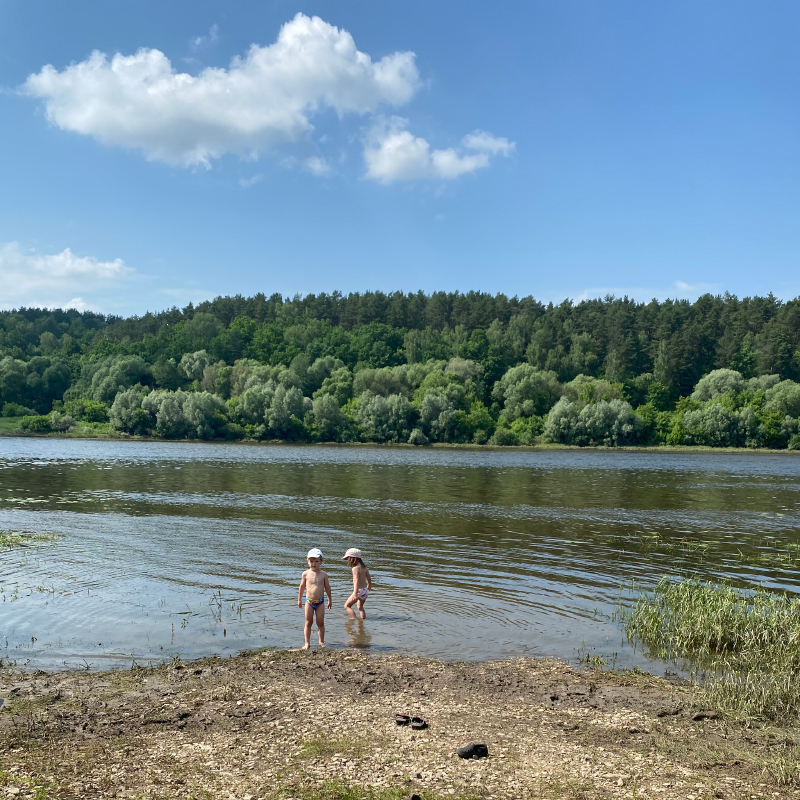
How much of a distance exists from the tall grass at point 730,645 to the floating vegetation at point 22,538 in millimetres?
20617

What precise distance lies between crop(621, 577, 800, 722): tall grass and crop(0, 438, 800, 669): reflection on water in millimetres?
965

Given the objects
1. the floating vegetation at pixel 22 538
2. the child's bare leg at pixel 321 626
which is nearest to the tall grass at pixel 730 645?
the child's bare leg at pixel 321 626

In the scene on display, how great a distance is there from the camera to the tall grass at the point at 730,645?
37.0ft

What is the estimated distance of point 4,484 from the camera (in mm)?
46688

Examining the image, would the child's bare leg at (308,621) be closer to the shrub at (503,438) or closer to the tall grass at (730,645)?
the tall grass at (730,645)

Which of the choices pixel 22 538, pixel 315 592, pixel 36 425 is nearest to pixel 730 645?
pixel 315 592

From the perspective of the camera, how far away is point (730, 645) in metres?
14.7

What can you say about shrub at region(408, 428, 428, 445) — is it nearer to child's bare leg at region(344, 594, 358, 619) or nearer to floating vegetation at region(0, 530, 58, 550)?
floating vegetation at region(0, 530, 58, 550)

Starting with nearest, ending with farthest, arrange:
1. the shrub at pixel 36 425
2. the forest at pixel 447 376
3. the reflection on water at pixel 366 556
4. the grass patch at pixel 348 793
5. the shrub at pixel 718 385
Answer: the grass patch at pixel 348 793
the reflection on water at pixel 366 556
the forest at pixel 447 376
the shrub at pixel 36 425
the shrub at pixel 718 385

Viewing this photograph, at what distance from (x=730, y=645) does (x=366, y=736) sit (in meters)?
9.29

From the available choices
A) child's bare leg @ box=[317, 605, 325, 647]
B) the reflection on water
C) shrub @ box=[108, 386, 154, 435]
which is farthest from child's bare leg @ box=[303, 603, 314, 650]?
shrub @ box=[108, 386, 154, 435]

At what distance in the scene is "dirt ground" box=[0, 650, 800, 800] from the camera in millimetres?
7883

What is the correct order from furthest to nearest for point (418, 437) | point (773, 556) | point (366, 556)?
1. point (418, 437)
2. point (773, 556)
3. point (366, 556)

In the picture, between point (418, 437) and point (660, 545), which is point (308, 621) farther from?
point (418, 437)
